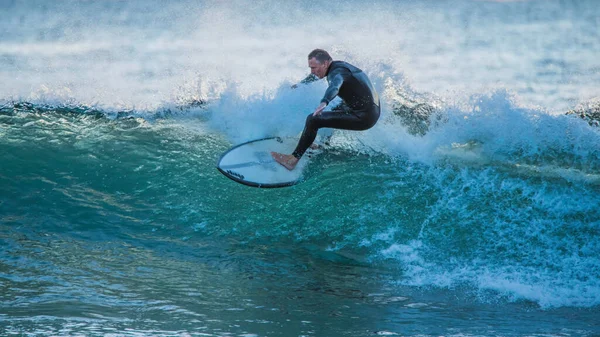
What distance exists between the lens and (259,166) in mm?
8102

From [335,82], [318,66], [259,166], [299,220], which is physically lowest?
[299,220]

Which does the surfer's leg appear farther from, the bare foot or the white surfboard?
the white surfboard

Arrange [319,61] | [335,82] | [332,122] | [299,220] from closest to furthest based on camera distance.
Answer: [335,82]
[319,61]
[332,122]
[299,220]

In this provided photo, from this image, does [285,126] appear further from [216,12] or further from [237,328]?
[216,12]

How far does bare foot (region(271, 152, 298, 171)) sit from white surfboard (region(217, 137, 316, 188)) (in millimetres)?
65

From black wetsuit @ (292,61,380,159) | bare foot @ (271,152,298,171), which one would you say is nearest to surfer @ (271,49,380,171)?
black wetsuit @ (292,61,380,159)

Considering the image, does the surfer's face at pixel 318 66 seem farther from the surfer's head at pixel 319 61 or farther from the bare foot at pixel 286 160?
the bare foot at pixel 286 160

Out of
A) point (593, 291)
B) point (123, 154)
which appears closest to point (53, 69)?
point (123, 154)

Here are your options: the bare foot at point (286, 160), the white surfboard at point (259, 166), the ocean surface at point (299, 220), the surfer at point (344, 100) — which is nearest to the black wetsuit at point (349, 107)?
the surfer at point (344, 100)

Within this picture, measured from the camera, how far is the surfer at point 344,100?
7621 mm

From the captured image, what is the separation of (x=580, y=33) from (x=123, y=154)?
20366 mm

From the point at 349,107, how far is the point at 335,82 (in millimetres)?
533

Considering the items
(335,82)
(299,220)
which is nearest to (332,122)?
(335,82)

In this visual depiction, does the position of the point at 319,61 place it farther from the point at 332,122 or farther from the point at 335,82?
the point at 332,122
